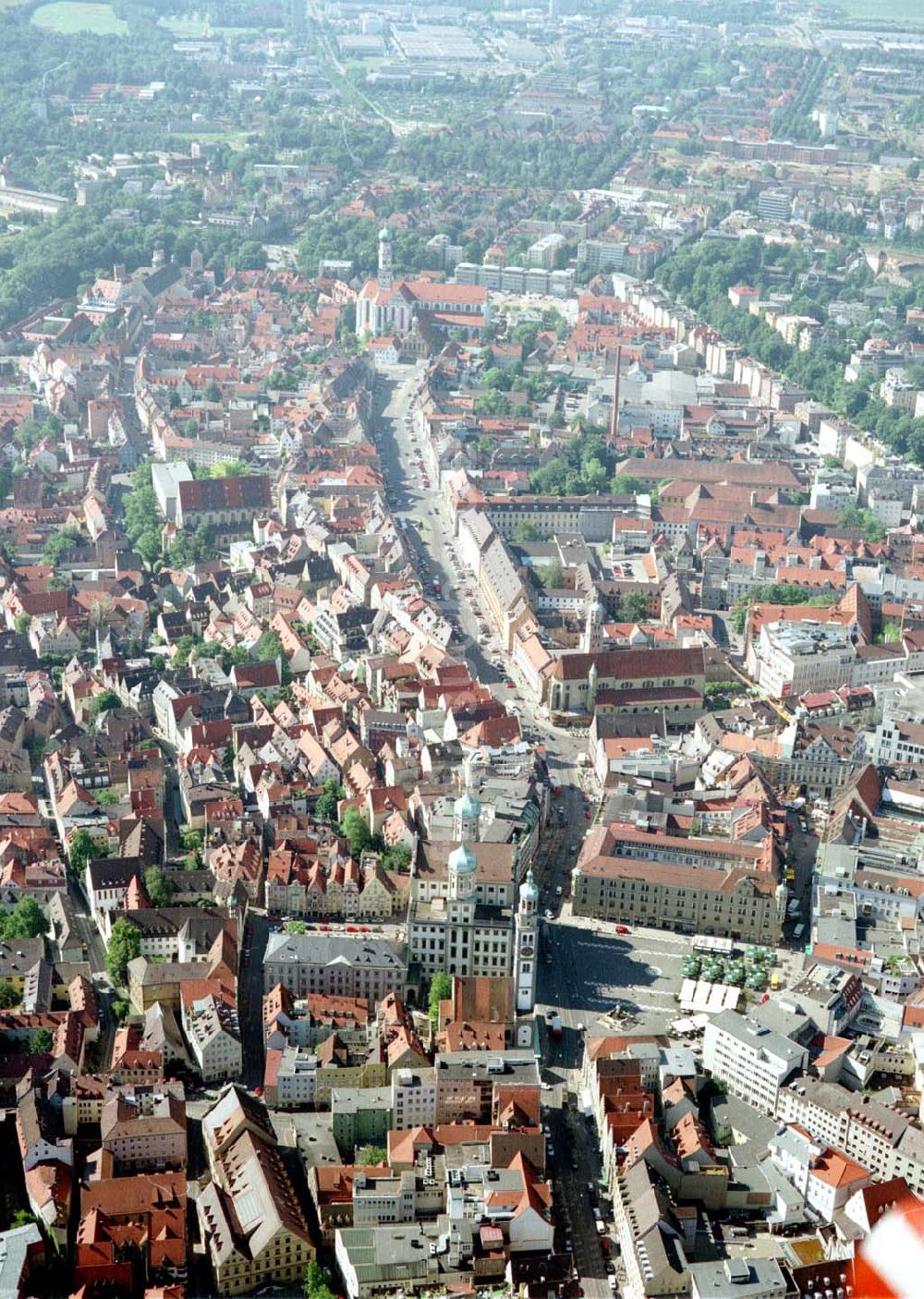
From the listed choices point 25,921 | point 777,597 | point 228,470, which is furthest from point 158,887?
point 228,470

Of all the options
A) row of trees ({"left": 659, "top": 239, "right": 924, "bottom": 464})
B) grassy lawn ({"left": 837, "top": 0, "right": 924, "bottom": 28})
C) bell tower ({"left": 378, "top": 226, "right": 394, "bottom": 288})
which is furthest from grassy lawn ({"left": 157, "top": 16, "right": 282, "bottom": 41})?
row of trees ({"left": 659, "top": 239, "right": 924, "bottom": 464})

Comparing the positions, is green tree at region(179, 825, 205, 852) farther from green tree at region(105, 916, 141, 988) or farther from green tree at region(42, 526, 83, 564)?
green tree at region(42, 526, 83, 564)

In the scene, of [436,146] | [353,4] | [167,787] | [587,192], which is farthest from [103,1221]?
[353,4]

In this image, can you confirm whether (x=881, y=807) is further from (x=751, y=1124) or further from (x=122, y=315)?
(x=122, y=315)

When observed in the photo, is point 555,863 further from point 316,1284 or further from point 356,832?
point 316,1284

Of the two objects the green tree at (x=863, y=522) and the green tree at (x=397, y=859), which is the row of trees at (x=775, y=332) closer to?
the green tree at (x=863, y=522)

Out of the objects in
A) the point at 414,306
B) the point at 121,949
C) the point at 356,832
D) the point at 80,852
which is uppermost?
the point at 121,949
